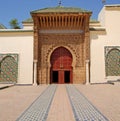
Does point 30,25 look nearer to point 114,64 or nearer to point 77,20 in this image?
point 77,20

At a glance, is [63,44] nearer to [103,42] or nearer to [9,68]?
[103,42]

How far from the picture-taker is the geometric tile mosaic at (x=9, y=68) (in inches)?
376

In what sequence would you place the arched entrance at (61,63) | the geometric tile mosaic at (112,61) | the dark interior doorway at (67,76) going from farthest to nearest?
1. the dark interior doorway at (67,76)
2. the arched entrance at (61,63)
3. the geometric tile mosaic at (112,61)

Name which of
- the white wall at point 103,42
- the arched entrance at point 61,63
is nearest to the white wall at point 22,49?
the arched entrance at point 61,63

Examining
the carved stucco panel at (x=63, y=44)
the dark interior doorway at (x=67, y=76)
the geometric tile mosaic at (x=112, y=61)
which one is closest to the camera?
the geometric tile mosaic at (x=112, y=61)

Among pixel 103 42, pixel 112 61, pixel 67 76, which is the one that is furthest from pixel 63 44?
pixel 112 61

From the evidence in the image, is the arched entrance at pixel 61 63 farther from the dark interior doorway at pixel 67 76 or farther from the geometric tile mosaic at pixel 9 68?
the geometric tile mosaic at pixel 9 68

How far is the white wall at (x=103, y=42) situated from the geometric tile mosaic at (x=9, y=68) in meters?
3.28

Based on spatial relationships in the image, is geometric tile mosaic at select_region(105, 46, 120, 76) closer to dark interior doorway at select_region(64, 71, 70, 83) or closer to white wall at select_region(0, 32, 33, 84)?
dark interior doorway at select_region(64, 71, 70, 83)

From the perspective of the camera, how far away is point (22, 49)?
31.8 feet

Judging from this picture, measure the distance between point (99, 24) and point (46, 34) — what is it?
2855 millimetres

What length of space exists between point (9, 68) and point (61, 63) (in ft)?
7.54

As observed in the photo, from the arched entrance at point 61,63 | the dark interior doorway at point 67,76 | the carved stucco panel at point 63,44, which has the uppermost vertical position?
the carved stucco panel at point 63,44

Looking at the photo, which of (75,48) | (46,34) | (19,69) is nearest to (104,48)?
(75,48)
